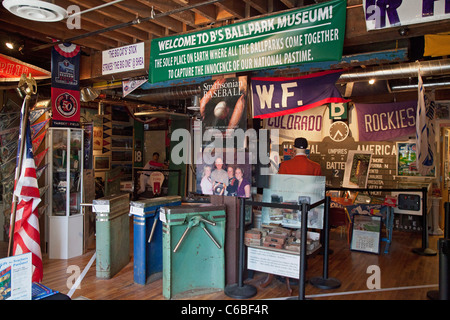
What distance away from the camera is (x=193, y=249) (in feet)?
13.7

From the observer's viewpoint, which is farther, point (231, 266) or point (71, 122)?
point (71, 122)

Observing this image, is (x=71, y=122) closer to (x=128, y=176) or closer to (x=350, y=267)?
(x=350, y=267)

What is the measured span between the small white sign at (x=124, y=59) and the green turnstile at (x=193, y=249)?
8.04 ft

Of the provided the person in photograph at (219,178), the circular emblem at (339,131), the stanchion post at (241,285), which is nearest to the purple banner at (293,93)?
the person in photograph at (219,178)

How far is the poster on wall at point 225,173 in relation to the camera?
434cm

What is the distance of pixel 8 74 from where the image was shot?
5340 millimetres

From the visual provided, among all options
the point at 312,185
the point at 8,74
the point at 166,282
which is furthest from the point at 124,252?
the point at 8,74

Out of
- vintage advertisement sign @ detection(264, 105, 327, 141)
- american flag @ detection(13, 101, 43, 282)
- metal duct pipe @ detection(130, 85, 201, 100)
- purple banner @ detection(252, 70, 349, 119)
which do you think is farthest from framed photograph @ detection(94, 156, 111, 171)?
purple banner @ detection(252, 70, 349, 119)

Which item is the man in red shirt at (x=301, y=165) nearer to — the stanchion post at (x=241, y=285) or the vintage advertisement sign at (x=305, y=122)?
the stanchion post at (x=241, y=285)

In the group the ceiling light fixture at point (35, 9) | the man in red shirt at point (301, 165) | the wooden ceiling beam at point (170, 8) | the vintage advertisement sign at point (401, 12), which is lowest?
the man in red shirt at point (301, 165)

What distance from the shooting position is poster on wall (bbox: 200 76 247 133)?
440cm

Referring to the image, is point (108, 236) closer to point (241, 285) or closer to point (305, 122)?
point (241, 285)

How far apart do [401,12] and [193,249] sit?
3262mm
